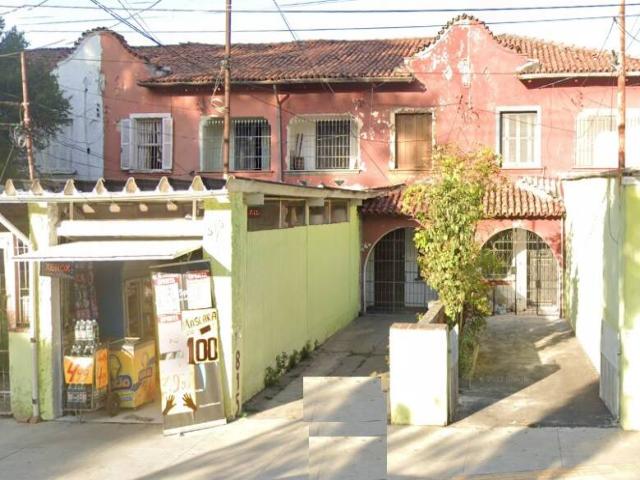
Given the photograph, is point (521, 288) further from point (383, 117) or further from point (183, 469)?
point (183, 469)

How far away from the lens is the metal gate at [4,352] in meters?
11.9

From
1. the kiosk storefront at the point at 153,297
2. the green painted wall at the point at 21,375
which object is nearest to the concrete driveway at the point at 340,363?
the kiosk storefront at the point at 153,297

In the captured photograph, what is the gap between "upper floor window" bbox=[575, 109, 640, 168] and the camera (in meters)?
21.1

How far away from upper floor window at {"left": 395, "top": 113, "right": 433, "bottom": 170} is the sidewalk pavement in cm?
1286

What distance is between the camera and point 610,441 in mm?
9727

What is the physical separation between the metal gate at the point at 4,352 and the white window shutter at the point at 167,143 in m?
12.0

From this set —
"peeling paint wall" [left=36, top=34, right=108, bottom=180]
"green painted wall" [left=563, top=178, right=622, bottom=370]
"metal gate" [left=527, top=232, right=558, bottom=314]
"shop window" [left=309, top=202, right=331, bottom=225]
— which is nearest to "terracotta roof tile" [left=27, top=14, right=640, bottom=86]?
"peeling paint wall" [left=36, top=34, right=108, bottom=180]

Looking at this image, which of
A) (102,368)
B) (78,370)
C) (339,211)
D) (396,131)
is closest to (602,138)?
(396,131)

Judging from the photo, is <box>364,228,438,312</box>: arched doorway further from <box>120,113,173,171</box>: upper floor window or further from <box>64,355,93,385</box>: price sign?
<box>64,355,93,385</box>: price sign

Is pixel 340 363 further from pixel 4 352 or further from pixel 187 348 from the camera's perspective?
pixel 4 352

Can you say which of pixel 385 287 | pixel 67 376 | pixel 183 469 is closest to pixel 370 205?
pixel 385 287

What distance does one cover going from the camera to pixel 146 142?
24266mm

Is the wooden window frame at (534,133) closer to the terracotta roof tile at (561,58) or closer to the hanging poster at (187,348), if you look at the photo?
the terracotta roof tile at (561,58)

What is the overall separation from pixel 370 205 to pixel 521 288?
4.69 meters
